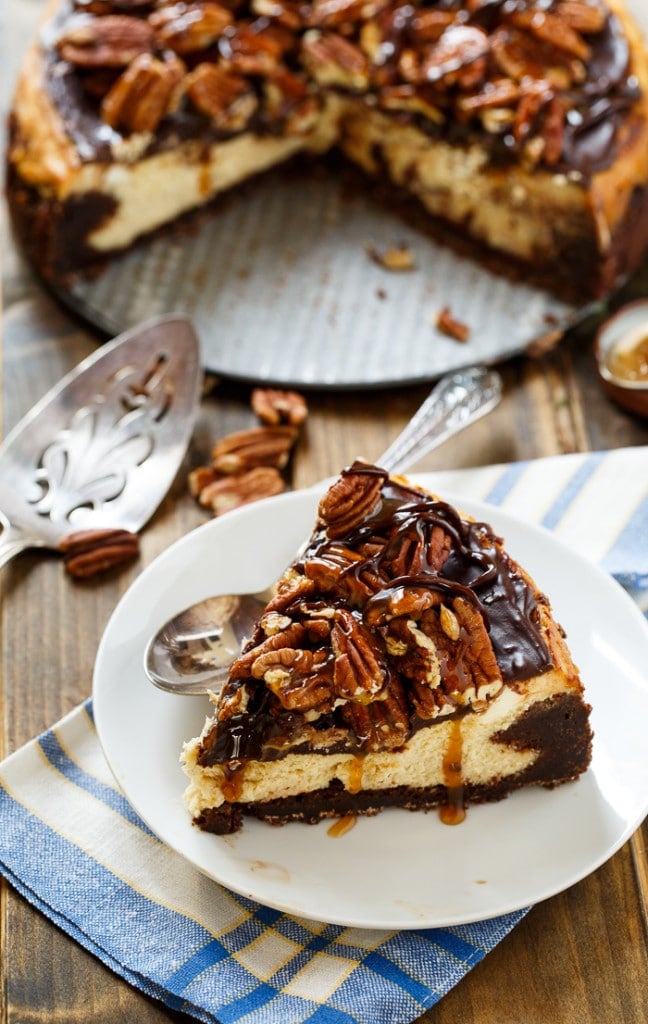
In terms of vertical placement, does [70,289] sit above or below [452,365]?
above

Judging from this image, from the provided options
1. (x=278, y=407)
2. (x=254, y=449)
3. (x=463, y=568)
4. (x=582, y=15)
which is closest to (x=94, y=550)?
(x=254, y=449)

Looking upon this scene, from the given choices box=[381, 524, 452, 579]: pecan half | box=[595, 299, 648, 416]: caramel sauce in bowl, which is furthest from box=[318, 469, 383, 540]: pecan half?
box=[595, 299, 648, 416]: caramel sauce in bowl

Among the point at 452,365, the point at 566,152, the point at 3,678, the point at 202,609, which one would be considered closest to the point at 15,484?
the point at 3,678

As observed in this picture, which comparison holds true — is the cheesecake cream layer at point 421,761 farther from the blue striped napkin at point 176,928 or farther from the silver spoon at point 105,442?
the silver spoon at point 105,442

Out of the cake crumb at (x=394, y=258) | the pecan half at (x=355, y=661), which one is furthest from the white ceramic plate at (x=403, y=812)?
the cake crumb at (x=394, y=258)

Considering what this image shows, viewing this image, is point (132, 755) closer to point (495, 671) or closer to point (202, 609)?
point (202, 609)

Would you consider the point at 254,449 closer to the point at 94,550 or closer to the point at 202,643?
the point at 94,550

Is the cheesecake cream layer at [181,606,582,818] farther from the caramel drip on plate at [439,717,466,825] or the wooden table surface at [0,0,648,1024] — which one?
the wooden table surface at [0,0,648,1024]
